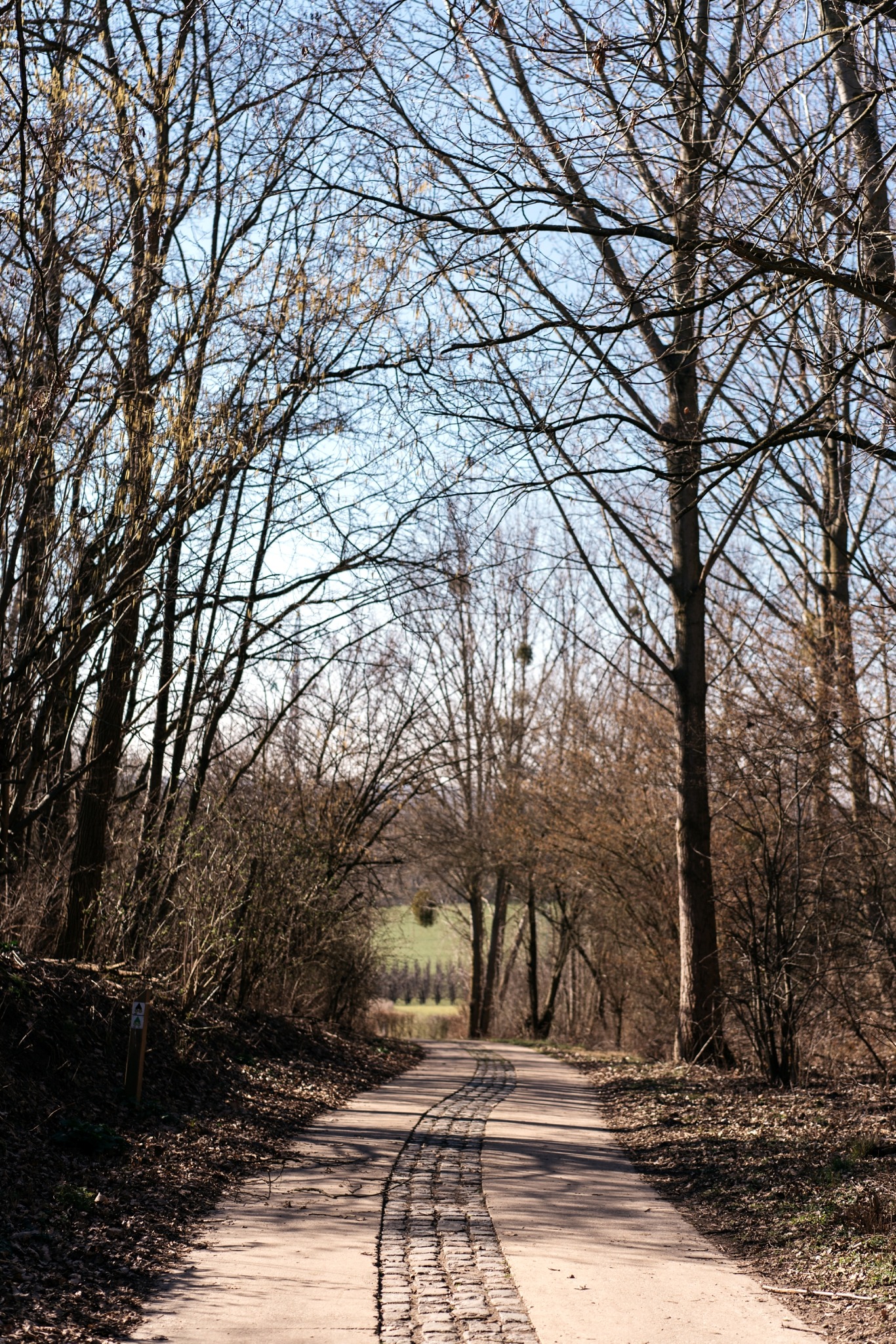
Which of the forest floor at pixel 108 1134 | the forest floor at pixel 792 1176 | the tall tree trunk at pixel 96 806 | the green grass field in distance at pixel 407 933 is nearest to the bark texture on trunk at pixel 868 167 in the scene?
the forest floor at pixel 792 1176

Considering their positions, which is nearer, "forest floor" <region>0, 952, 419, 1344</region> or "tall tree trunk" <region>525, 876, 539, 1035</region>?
"forest floor" <region>0, 952, 419, 1344</region>

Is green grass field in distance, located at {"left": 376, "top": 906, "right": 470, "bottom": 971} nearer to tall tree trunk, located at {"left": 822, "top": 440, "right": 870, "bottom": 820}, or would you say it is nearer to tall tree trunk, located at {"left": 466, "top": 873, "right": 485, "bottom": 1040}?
tall tree trunk, located at {"left": 466, "top": 873, "right": 485, "bottom": 1040}

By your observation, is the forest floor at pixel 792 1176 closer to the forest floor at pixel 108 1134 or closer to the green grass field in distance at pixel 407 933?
the forest floor at pixel 108 1134

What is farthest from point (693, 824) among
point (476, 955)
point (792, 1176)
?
point (476, 955)

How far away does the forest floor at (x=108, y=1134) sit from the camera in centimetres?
468

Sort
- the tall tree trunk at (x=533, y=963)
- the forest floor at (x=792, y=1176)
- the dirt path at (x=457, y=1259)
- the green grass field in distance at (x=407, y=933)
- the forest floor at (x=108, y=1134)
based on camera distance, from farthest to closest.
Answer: the tall tree trunk at (x=533, y=963) < the green grass field in distance at (x=407, y=933) < the forest floor at (x=792, y=1176) < the forest floor at (x=108, y=1134) < the dirt path at (x=457, y=1259)

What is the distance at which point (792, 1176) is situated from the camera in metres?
7.20

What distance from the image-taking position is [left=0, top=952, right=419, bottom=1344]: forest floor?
468 cm

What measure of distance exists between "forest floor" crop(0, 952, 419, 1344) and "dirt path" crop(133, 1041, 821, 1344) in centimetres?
25

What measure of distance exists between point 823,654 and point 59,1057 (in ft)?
35.7

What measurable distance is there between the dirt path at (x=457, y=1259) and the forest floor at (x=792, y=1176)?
9.8 inches

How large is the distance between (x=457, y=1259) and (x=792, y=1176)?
2.89 meters

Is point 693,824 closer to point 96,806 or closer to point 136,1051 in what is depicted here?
point 96,806

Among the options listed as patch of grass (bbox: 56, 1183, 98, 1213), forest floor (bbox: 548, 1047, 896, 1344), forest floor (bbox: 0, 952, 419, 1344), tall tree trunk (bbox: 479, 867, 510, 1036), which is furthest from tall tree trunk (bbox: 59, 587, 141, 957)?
tall tree trunk (bbox: 479, 867, 510, 1036)
